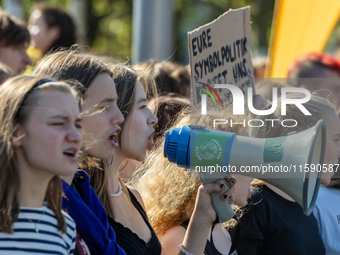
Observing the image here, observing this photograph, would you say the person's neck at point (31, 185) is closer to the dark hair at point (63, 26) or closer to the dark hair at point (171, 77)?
the dark hair at point (171, 77)

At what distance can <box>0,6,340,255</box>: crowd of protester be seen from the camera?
113 cm

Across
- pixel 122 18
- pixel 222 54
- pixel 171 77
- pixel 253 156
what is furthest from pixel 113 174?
pixel 122 18

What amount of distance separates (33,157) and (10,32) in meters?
2.38

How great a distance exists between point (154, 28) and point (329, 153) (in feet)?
9.43

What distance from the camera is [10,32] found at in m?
3.20

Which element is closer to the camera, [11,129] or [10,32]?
[11,129]

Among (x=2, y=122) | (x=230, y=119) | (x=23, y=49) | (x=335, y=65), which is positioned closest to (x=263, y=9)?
(x=335, y=65)

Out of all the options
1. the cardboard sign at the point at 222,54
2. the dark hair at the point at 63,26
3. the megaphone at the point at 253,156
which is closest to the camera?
the megaphone at the point at 253,156

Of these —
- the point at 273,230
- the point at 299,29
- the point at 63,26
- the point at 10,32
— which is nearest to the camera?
the point at 273,230

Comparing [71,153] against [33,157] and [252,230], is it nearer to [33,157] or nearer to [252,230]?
[33,157]

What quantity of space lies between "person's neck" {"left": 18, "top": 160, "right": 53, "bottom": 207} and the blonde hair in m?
0.94

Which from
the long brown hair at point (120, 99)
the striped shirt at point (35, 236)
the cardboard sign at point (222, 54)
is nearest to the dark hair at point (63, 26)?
the cardboard sign at point (222, 54)

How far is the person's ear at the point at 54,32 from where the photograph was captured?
4273 millimetres

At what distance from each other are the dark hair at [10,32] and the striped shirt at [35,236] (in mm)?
2353
